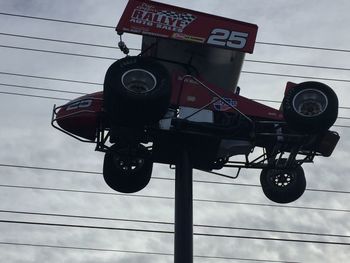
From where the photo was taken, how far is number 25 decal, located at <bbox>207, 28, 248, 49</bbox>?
9.04m

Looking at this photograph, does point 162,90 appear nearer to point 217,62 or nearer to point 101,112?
point 101,112

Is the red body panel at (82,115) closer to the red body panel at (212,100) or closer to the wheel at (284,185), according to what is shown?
the red body panel at (212,100)

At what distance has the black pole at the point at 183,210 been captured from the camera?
8234 mm

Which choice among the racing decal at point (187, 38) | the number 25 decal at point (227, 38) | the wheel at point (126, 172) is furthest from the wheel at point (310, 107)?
the wheel at point (126, 172)

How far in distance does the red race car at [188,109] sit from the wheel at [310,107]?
13 mm

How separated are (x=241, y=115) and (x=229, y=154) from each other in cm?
80

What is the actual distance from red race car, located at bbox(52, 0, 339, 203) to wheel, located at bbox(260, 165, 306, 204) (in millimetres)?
86

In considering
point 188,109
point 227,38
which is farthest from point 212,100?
point 227,38

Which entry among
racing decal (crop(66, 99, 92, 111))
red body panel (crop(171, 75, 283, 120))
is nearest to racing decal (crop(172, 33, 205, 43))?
red body panel (crop(171, 75, 283, 120))

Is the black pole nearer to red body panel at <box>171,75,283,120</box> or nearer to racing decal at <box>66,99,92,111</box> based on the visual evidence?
red body panel at <box>171,75,283,120</box>

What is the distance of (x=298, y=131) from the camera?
28.3 feet

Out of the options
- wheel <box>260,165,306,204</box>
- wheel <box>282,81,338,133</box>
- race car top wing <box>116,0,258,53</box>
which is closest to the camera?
wheel <box>282,81,338,133</box>

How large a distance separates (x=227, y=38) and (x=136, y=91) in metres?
1.65

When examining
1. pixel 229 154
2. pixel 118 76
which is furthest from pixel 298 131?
pixel 118 76
